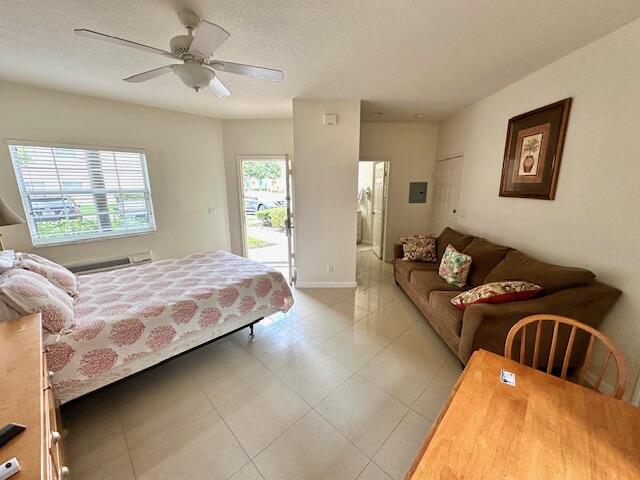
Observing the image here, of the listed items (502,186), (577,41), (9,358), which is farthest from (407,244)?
(9,358)

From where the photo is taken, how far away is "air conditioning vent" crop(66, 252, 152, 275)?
315 cm

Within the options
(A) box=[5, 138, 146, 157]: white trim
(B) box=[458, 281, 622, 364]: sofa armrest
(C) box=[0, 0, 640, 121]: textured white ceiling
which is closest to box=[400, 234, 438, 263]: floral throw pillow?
(B) box=[458, 281, 622, 364]: sofa armrest

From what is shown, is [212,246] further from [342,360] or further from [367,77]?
[367,77]

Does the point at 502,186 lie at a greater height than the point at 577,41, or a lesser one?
lesser

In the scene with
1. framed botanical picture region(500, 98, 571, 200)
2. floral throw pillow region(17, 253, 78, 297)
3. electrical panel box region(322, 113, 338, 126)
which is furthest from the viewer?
electrical panel box region(322, 113, 338, 126)

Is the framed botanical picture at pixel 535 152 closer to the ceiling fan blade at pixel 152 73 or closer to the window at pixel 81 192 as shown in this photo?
the ceiling fan blade at pixel 152 73

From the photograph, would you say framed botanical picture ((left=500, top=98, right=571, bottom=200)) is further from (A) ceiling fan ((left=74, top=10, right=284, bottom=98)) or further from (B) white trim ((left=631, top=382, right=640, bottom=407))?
(A) ceiling fan ((left=74, top=10, right=284, bottom=98))

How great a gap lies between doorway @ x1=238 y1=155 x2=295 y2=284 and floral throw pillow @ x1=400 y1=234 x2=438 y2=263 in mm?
1736

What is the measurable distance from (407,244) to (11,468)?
3.72 metres

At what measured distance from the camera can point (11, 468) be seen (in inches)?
25.1

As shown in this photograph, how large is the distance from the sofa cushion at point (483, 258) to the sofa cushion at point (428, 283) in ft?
0.72

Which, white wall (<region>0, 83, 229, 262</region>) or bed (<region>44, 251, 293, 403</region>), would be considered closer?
bed (<region>44, 251, 293, 403</region>)

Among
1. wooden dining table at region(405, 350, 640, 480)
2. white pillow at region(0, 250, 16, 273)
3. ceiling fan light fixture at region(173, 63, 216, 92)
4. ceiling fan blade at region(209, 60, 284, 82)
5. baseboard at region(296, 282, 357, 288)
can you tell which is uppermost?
ceiling fan blade at region(209, 60, 284, 82)

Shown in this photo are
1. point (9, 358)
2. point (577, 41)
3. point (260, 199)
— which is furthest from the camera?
point (260, 199)
